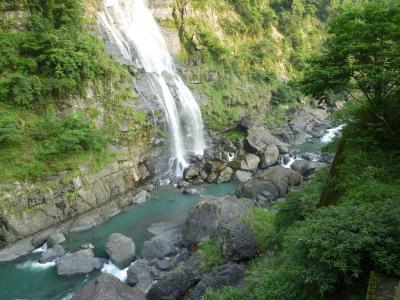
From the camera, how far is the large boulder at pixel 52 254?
14.4 meters

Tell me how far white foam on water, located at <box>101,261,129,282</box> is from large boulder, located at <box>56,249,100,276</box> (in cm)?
37

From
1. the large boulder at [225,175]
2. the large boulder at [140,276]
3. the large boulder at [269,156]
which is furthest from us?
the large boulder at [269,156]

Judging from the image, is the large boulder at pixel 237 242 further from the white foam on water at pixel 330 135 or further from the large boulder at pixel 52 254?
the white foam on water at pixel 330 135

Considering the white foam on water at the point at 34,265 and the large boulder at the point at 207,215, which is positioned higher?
the large boulder at the point at 207,215

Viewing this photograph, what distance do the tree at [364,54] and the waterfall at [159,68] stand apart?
16.5m

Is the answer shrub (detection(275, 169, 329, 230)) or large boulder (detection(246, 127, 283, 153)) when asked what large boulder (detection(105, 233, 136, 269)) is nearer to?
shrub (detection(275, 169, 329, 230))

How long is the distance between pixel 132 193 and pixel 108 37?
13326 mm

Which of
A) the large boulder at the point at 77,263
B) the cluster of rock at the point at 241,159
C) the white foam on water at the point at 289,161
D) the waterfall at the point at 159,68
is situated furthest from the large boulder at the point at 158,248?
the white foam on water at the point at 289,161

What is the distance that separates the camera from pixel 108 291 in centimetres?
994

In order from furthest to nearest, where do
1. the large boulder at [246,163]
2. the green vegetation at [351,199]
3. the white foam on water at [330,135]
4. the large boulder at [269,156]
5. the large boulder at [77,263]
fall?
the white foam on water at [330,135] < the large boulder at [269,156] < the large boulder at [246,163] < the large boulder at [77,263] < the green vegetation at [351,199]

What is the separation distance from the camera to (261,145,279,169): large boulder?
25406 millimetres

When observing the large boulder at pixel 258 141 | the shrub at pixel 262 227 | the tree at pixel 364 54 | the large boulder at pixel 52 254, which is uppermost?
the tree at pixel 364 54

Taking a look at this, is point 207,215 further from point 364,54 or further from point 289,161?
point 289,161

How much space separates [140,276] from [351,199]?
27.2 ft
